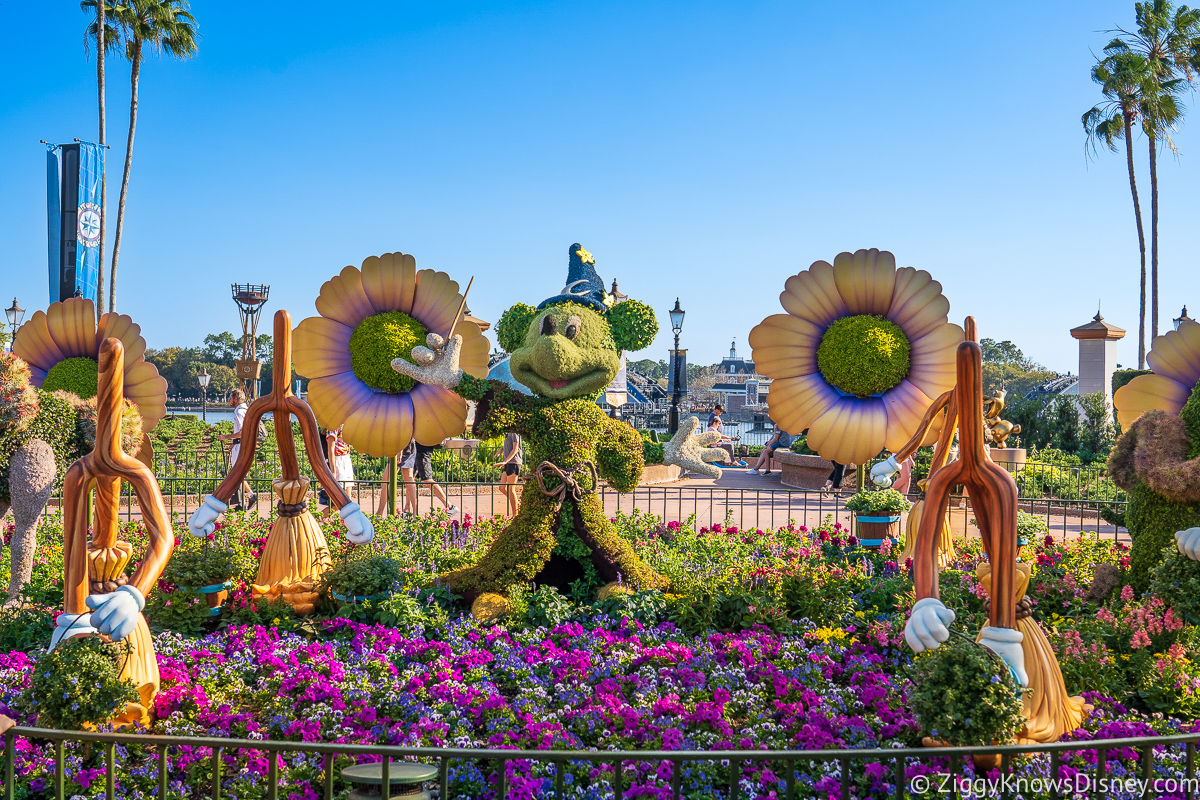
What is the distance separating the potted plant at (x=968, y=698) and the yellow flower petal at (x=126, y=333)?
5522 mm

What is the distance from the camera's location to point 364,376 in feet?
18.5

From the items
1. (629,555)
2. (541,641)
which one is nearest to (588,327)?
(629,555)

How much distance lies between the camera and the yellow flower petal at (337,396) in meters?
5.69

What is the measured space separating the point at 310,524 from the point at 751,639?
326cm

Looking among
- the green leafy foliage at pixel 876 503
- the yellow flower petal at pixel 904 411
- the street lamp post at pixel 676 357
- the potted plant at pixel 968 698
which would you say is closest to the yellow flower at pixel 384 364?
the yellow flower petal at pixel 904 411

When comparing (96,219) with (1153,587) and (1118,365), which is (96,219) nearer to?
(1153,587)

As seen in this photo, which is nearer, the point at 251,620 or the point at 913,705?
the point at 913,705

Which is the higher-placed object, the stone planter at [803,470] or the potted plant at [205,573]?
the stone planter at [803,470]

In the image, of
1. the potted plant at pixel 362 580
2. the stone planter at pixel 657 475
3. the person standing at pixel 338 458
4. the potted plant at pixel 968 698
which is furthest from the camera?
the stone planter at pixel 657 475

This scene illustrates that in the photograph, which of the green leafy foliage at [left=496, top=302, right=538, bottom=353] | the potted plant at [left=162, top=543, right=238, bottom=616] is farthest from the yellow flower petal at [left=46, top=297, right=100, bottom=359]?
the green leafy foliage at [left=496, top=302, right=538, bottom=353]

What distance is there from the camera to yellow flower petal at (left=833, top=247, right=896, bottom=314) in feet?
18.6

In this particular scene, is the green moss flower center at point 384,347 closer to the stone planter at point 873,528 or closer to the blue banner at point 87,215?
the stone planter at point 873,528

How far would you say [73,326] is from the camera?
6.05 m

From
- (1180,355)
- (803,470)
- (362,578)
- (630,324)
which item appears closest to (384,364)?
(362,578)
